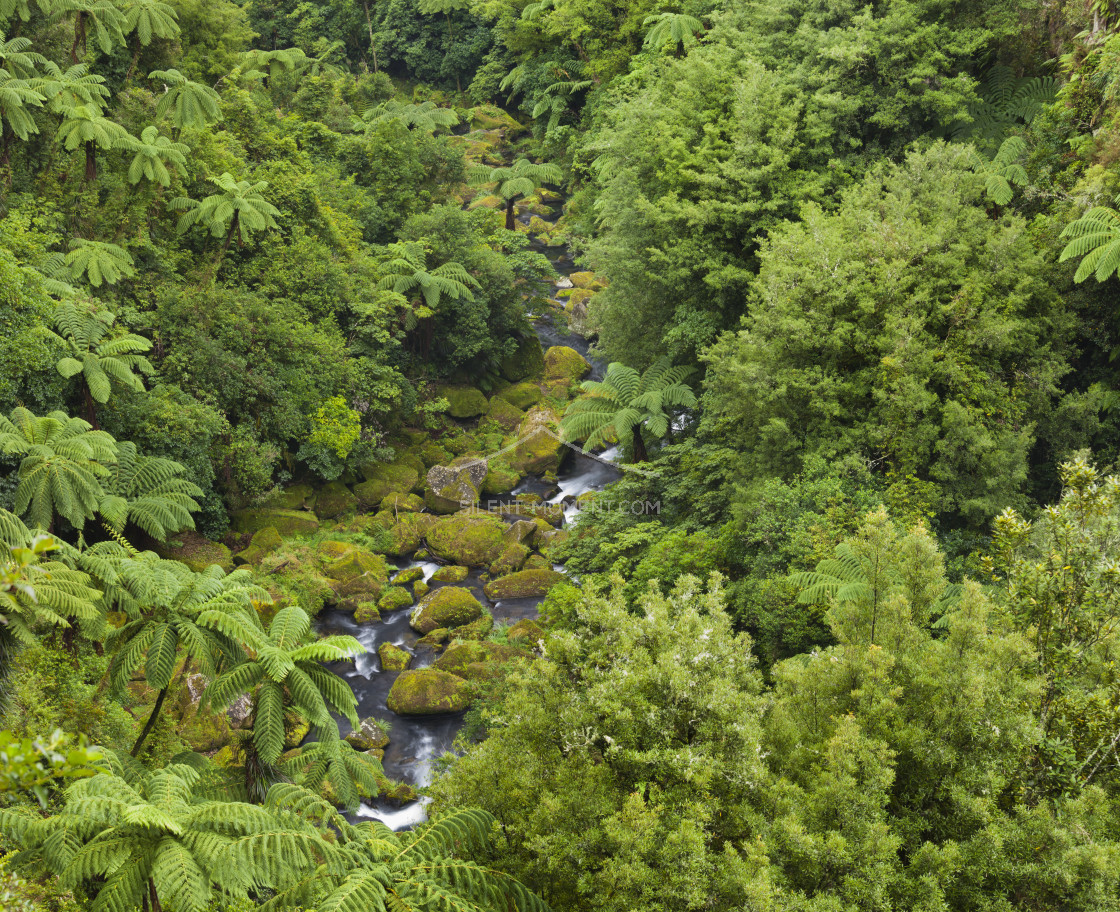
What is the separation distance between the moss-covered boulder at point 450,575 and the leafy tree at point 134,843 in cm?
1161

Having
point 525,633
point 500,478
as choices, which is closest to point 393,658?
point 525,633

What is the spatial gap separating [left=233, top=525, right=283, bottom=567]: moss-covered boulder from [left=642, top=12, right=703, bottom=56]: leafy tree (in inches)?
675

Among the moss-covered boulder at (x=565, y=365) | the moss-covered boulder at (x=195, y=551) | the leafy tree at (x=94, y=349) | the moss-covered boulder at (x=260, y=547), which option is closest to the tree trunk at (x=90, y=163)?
the leafy tree at (x=94, y=349)

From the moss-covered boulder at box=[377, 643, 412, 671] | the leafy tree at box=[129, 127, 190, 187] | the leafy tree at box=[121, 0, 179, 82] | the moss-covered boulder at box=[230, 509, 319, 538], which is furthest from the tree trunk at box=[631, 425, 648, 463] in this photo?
the leafy tree at box=[121, 0, 179, 82]

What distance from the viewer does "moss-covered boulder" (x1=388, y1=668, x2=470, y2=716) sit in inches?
560

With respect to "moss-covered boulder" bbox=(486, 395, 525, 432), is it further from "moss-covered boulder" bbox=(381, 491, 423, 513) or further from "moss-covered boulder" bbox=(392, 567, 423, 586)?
"moss-covered boulder" bbox=(392, 567, 423, 586)

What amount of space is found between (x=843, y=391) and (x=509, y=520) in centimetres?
986

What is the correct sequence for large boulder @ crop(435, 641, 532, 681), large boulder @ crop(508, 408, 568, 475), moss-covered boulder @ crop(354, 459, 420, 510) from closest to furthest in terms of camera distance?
large boulder @ crop(435, 641, 532, 681) < moss-covered boulder @ crop(354, 459, 420, 510) < large boulder @ crop(508, 408, 568, 475)

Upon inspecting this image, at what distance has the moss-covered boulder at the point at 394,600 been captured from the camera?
16.8 metres

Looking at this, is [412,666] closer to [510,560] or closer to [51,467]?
[510,560]

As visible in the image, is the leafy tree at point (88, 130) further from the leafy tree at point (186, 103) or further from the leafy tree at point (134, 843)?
the leafy tree at point (134, 843)

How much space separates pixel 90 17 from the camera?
1792 cm

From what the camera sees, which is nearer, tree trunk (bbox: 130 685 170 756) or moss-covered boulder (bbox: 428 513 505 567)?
tree trunk (bbox: 130 685 170 756)

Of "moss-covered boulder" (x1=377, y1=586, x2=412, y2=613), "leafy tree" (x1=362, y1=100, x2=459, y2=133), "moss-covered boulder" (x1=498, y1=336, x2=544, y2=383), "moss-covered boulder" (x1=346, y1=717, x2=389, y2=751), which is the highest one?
"leafy tree" (x1=362, y1=100, x2=459, y2=133)
